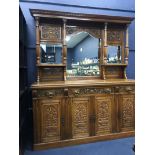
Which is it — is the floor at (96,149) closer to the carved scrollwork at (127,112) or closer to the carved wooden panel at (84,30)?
the carved scrollwork at (127,112)

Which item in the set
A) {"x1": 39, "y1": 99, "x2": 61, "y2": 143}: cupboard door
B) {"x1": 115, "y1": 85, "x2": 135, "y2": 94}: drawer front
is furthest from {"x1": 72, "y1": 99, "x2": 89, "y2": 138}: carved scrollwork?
{"x1": 115, "y1": 85, "x2": 135, "y2": 94}: drawer front

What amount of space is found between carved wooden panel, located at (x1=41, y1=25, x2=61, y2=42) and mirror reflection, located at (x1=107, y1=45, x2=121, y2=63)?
101 centimetres

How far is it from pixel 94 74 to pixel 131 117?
98 cm

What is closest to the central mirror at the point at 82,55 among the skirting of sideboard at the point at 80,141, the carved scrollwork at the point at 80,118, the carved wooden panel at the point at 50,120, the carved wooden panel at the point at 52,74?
the carved wooden panel at the point at 52,74

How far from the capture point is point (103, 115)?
2.85 meters

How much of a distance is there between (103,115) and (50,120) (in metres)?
0.84

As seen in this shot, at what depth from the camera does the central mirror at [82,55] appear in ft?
10.4

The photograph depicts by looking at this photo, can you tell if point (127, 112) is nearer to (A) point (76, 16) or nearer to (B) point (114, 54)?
(B) point (114, 54)

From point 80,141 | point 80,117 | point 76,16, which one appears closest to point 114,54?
point 76,16

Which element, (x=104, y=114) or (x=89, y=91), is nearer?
(x=89, y=91)

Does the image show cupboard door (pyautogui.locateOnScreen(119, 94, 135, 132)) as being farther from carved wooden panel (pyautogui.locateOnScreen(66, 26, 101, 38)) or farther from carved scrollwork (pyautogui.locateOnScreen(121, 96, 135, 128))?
carved wooden panel (pyautogui.locateOnScreen(66, 26, 101, 38))
